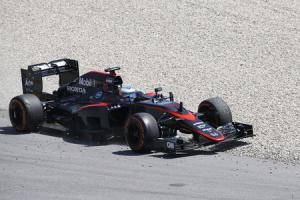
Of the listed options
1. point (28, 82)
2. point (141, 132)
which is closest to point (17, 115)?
point (28, 82)

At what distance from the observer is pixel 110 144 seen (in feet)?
57.7

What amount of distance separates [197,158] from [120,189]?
9.87 ft

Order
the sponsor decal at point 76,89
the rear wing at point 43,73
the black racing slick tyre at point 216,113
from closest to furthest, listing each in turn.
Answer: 1. the black racing slick tyre at point 216,113
2. the sponsor decal at point 76,89
3. the rear wing at point 43,73

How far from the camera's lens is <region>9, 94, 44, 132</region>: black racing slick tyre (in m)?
18.3

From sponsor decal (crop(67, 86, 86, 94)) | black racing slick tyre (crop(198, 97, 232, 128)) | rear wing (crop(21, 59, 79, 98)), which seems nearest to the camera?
black racing slick tyre (crop(198, 97, 232, 128))

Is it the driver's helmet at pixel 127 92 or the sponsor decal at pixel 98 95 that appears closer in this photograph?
the driver's helmet at pixel 127 92

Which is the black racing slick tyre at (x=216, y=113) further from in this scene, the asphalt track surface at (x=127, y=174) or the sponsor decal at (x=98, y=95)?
the sponsor decal at (x=98, y=95)

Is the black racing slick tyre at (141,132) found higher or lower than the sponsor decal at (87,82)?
lower

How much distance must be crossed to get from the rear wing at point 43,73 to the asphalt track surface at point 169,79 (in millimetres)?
1300

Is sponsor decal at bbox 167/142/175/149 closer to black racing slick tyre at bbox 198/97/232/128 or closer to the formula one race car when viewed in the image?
the formula one race car

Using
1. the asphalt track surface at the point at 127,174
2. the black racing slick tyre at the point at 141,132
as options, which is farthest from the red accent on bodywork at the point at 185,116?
the asphalt track surface at the point at 127,174

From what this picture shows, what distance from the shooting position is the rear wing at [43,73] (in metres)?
20.1

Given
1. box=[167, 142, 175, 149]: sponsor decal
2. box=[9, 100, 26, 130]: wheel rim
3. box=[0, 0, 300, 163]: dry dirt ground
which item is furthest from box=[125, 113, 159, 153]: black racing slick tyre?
box=[9, 100, 26, 130]: wheel rim

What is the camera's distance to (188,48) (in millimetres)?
29422
